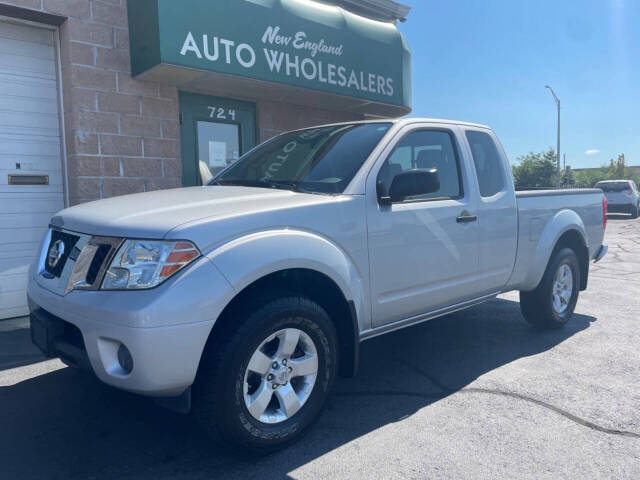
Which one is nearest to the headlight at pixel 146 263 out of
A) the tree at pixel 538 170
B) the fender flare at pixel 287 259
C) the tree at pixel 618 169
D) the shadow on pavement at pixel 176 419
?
the fender flare at pixel 287 259

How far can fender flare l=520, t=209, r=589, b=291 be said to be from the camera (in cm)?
477

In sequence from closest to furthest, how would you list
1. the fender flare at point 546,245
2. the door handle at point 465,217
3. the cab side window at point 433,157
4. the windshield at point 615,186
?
1. the cab side window at point 433,157
2. the door handle at point 465,217
3. the fender flare at point 546,245
4. the windshield at point 615,186

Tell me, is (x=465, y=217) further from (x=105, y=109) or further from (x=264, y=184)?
(x=105, y=109)

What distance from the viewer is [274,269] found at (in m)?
2.76

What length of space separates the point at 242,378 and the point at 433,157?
235 cm

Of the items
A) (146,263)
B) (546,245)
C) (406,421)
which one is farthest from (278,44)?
(406,421)

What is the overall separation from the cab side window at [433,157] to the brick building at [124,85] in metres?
3.09

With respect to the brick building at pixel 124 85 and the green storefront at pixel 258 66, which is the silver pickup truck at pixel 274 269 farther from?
the brick building at pixel 124 85

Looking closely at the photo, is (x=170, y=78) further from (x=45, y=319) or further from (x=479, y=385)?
(x=479, y=385)

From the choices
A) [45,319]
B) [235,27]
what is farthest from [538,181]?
[45,319]

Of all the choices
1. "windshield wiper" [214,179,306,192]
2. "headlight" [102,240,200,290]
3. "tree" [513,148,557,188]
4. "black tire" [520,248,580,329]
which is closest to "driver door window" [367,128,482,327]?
"windshield wiper" [214,179,306,192]

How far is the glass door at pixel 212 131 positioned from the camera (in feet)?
23.0

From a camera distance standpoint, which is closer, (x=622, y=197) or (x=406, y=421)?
(x=406, y=421)

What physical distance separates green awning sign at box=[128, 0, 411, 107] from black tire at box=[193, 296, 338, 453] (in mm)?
3969
